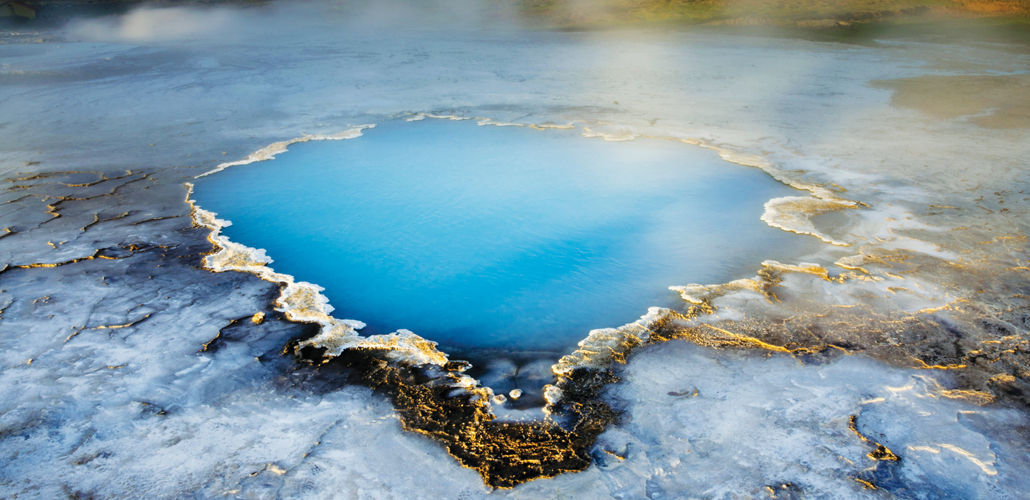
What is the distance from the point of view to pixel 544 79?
807 cm

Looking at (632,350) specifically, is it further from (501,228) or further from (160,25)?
(160,25)

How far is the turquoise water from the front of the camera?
2.78m

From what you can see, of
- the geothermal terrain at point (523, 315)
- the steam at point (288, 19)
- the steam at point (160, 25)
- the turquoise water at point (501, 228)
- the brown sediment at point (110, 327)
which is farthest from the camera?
the steam at point (288, 19)

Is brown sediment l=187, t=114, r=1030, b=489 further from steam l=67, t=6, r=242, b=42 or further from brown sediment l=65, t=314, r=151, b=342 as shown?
steam l=67, t=6, r=242, b=42

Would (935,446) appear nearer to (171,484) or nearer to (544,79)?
(171,484)

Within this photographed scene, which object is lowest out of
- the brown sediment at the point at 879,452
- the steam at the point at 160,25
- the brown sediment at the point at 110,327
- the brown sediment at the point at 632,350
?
the brown sediment at the point at 879,452

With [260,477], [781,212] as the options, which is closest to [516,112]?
[781,212]

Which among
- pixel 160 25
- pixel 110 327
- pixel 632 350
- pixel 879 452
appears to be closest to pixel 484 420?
pixel 632 350

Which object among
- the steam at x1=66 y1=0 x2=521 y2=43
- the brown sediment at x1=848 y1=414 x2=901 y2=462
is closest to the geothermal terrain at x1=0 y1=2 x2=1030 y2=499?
the brown sediment at x1=848 y1=414 x2=901 y2=462

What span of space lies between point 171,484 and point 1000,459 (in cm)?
262

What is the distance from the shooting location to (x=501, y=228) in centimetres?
365

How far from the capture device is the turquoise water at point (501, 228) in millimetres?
2777

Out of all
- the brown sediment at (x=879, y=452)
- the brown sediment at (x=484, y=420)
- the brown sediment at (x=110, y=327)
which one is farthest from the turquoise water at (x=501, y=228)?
the brown sediment at (x=879, y=452)

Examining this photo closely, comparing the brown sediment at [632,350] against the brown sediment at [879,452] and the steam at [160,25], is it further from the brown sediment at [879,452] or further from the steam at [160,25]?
the steam at [160,25]
